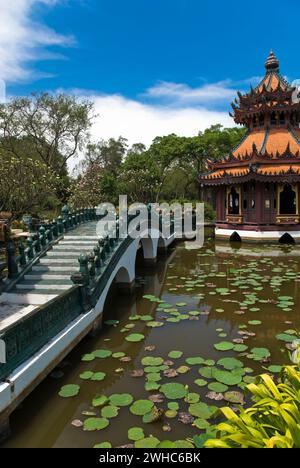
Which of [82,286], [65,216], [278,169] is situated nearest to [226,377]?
[82,286]

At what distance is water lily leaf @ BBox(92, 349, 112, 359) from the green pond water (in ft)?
0.09

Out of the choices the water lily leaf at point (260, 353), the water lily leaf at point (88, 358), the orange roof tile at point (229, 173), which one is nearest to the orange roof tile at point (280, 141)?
the orange roof tile at point (229, 173)

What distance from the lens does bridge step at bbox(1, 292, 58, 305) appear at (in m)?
7.32

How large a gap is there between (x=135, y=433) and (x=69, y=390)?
1463 mm

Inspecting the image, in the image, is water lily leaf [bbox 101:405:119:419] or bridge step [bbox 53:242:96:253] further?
bridge step [bbox 53:242:96:253]

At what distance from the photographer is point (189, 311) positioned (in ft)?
28.2

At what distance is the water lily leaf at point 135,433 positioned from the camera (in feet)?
13.3

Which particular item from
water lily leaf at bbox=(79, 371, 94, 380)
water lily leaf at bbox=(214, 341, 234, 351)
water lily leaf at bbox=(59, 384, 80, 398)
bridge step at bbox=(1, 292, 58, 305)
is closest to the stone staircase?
bridge step at bbox=(1, 292, 58, 305)

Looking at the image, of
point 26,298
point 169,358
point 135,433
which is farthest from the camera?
point 26,298

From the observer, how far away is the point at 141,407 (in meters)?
4.64

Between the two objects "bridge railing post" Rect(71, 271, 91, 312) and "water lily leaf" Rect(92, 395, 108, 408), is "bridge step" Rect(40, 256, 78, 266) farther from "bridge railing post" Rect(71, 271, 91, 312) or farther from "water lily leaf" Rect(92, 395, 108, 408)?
"water lily leaf" Rect(92, 395, 108, 408)

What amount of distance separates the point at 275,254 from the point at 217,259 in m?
2.78

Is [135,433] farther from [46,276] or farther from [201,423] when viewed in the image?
[46,276]

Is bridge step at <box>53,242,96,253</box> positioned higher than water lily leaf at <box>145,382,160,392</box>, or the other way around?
bridge step at <box>53,242,96,253</box>
